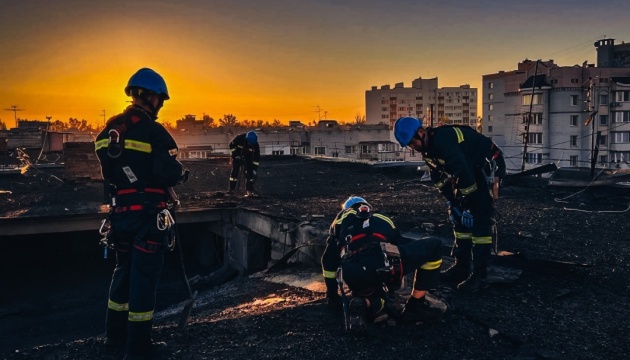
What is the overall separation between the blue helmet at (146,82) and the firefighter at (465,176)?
2355 mm

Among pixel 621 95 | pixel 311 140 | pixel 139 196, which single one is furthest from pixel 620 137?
pixel 139 196

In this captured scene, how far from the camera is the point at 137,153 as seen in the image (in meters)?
3.90

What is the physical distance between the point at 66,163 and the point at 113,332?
16.2 metres

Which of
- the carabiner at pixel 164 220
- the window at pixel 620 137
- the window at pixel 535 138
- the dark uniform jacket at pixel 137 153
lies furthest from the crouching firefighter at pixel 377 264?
the window at pixel 620 137

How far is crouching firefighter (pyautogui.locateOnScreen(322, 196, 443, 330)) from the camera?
13.6 feet

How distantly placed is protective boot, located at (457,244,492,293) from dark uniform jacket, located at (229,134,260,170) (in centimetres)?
877

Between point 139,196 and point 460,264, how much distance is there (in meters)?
3.46

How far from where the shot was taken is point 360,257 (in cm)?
416

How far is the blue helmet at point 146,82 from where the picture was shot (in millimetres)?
4016

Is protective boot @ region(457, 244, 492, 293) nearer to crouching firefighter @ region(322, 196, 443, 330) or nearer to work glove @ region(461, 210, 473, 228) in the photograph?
work glove @ region(461, 210, 473, 228)

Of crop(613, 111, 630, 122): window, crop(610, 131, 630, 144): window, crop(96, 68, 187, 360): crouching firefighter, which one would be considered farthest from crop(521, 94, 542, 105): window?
crop(96, 68, 187, 360): crouching firefighter

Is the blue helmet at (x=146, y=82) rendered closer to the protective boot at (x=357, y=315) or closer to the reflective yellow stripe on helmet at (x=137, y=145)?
the reflective yellow stripe on helmet at (x=137, y=145)

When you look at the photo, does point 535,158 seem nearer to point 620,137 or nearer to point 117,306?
point 620,137

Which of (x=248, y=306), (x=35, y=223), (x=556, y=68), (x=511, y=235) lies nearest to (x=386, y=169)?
(x=511, y=235)
